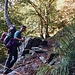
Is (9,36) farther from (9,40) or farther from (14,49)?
(14,49)

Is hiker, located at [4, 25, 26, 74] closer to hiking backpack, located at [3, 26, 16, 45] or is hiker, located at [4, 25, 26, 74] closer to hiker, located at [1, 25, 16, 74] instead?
hiker, located at [1, 25, 16, 74]

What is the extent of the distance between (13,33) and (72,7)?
8.22 m

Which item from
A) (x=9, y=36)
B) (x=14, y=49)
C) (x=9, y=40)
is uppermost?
(x=9, y=36)

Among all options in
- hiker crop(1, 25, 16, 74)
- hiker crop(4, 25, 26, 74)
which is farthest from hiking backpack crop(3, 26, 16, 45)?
hiker crop(4, 25, 26, 74)

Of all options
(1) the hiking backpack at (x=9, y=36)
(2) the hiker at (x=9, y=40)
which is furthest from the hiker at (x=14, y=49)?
(1) the hiking backpack at (x=9, y=36)

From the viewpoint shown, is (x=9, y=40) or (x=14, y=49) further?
(x=14, y=49)

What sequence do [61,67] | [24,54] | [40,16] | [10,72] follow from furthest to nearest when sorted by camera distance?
[40,16] < [24,54] < [10,72] < [61,67]

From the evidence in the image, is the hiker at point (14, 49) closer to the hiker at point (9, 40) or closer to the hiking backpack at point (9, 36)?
the hiker at point (9, 40)

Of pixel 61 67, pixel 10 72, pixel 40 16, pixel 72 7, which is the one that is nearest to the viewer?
pixel 61 67

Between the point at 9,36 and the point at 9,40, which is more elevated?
the point at 9,36

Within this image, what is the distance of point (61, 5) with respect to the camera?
16.8 meters

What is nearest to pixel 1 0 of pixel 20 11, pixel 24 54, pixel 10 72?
pixel 20 11

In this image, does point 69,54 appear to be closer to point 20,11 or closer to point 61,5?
point 61,5

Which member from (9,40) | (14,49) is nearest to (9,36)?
(9,40)
